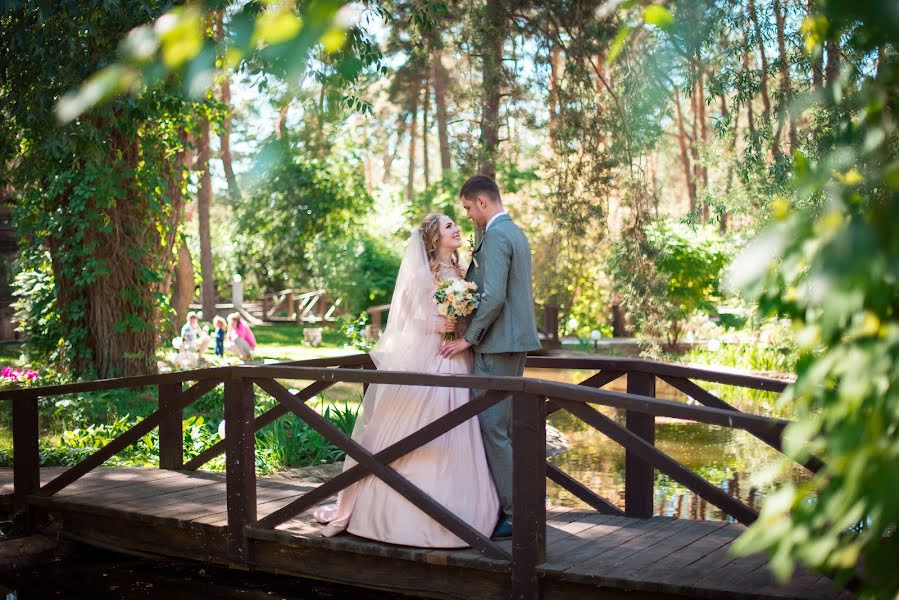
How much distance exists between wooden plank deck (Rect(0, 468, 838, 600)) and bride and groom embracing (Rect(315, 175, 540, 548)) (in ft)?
0.52

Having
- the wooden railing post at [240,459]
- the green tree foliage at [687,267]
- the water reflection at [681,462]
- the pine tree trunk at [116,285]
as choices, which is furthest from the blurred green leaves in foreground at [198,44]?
the green tree foliage at [687,267]

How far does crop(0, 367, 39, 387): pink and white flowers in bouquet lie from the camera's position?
10.8 m

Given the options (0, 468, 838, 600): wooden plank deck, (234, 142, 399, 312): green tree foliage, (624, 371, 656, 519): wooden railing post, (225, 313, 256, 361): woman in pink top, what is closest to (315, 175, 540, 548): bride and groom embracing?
(0, 468, 838, 600): wooden plank deck

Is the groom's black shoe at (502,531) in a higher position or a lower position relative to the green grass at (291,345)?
lower

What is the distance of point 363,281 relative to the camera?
23.6 m

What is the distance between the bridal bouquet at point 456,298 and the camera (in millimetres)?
5027

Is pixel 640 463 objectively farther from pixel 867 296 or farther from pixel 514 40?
pixel 514 40

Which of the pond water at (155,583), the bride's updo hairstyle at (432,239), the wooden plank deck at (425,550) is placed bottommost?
the pond water at (155,583)

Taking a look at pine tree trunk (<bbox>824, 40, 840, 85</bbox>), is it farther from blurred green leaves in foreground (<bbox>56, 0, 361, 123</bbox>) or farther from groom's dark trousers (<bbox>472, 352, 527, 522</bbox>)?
blurred green leaves in foreground (<bbox>56, 0, 361, 123</bbox>)

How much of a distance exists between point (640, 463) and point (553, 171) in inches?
360

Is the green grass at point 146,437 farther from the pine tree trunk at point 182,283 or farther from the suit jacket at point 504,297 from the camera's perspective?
the pine tree trunk at point 182,283

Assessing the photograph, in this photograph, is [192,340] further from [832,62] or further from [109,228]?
[832,62]

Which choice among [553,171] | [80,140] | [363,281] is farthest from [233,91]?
[80,140]

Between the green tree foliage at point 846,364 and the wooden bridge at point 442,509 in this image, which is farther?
the wooden bridge at point 442,509
